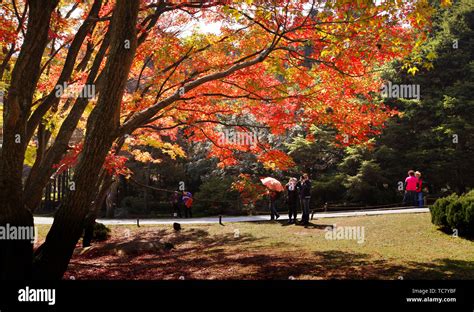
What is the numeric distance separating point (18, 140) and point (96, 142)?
5.10 feet

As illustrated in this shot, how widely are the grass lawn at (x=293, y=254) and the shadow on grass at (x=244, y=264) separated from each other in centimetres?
1

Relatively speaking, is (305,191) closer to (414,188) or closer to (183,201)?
(414,188)

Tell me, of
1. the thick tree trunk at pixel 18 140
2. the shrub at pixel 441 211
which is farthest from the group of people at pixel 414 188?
the thick tree trunk at pixel 18 140

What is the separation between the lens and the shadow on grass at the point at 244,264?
6945 mm

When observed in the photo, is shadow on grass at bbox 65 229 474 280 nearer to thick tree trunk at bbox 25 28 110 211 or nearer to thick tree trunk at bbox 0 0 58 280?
thick tree trunk at bbox 25 28 110 211

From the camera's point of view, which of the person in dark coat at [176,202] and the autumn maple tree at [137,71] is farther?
the person in dark coat at [176,202]

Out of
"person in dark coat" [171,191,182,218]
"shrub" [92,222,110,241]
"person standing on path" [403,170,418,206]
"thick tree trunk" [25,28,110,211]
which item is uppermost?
"thick tree trunk" [25,28,110,211]

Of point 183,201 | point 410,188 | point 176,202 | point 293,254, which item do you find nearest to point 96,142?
point 293,254

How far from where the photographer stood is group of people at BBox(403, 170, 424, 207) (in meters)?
17.5

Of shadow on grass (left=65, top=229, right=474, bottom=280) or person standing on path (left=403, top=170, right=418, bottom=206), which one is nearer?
shadow on grass (left=65, top=229, right=474, bottom=280)

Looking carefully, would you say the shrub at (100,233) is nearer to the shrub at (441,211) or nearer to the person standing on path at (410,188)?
the shrub at (441,211)

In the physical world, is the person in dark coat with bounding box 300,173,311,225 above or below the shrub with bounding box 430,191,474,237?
above

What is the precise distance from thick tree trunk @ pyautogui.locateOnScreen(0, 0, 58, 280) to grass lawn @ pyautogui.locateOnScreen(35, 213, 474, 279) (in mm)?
2664

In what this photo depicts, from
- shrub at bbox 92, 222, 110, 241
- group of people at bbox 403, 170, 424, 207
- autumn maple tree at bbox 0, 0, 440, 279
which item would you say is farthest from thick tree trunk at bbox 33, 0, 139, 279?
group of people at bbox 403, 170, 424, 207
